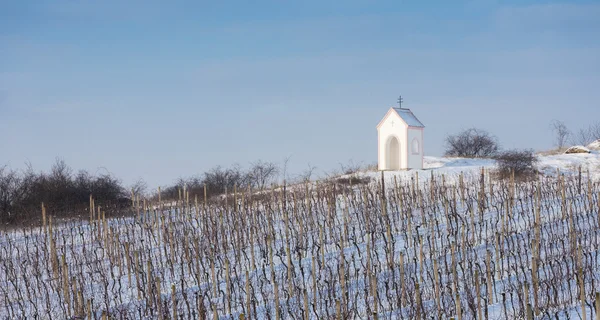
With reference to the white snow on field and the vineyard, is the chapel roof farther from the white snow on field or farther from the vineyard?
the vineyard

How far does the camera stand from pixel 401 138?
20094mm

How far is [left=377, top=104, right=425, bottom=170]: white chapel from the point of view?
788 inches

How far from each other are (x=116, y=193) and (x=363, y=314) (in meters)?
11.3

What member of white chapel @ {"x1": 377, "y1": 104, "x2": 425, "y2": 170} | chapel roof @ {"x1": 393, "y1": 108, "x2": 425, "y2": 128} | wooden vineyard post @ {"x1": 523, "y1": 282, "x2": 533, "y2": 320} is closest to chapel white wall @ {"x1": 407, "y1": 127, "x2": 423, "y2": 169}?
white chapel @ {"x1": 377, "y1": 104, "x2": 425, "y2": 170}

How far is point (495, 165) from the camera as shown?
804 inches

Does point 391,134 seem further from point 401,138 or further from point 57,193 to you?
point 57,193

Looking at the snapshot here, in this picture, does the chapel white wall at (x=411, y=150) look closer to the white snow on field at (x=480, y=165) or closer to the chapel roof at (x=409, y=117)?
the chapel roof at (x=409, y=117)

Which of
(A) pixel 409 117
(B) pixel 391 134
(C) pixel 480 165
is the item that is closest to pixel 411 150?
(B) pixel 391 134

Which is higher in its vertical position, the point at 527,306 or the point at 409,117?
the point at 409,117

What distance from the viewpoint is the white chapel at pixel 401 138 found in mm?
20016

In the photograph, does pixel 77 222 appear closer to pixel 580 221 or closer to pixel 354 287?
pixel 354 287

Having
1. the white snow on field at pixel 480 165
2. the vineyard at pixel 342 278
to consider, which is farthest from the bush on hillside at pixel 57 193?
the white snow on field at pixel 480 165

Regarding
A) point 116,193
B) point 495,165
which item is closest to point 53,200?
A: point 116,193

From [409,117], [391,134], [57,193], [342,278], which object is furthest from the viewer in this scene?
[409,117]
